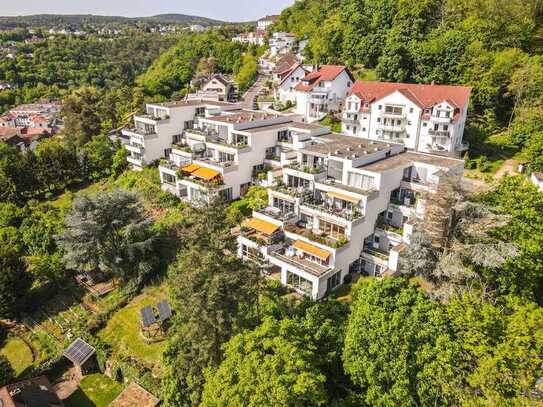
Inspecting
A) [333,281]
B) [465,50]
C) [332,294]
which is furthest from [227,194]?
[465,50]

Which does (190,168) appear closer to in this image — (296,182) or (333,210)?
(296,182)

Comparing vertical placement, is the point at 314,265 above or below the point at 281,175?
below

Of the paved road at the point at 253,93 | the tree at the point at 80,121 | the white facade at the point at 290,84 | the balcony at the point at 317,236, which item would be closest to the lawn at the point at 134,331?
the balcony at the point at 317,236

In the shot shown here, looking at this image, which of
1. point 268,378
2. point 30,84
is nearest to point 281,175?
point 268,378

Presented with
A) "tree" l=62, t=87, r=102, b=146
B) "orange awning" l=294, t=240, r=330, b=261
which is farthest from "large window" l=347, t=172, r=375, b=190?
"tree" l=62, t=87, r=102, b=146

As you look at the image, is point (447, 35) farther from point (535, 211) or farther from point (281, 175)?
point (535, 211)

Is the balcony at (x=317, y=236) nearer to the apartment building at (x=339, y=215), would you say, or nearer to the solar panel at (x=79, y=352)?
the apartment building at (x=339, y=215)
